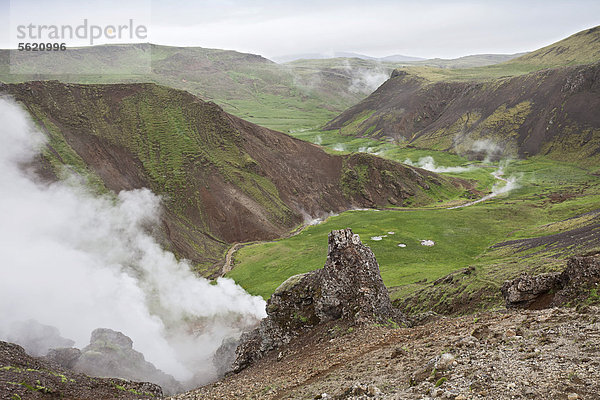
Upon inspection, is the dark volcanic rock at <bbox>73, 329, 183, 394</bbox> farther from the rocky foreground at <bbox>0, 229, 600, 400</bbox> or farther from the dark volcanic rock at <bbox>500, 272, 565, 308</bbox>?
the dark volcanic rock at <bbox>500, 272, 565, 308</bbox>

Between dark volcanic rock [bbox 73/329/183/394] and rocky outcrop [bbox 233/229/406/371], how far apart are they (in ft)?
48.2

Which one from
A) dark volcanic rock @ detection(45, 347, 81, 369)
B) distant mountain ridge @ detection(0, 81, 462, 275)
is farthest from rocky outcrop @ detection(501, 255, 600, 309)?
distant mountain ridge @ detection(0, 81, 462, 275)

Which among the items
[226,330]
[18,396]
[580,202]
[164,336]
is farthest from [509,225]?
[18,396]

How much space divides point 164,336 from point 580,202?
119578 mm

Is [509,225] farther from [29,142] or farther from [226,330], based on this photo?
[29,142]

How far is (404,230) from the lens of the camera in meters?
99.4

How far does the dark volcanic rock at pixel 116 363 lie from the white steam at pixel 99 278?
462 cm

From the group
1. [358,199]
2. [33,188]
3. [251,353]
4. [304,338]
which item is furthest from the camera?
[358,199]

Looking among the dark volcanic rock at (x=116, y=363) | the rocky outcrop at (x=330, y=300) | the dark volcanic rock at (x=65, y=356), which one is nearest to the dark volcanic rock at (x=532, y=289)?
the rocky outcrop at (x=330, y=300)

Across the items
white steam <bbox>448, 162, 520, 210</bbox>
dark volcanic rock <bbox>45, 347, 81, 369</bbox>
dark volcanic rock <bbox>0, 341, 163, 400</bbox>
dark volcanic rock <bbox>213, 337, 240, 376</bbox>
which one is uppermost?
white steam <bbox>448, 162, 520, 210</bbox>

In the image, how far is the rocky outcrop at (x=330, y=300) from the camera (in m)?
25.3

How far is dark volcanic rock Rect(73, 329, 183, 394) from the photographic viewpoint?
1371 inches

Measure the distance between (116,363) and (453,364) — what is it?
115 feet

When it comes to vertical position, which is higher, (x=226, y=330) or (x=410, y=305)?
(x=410, y=305)
